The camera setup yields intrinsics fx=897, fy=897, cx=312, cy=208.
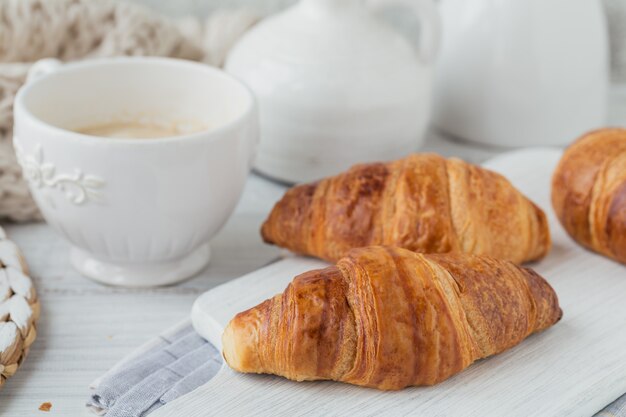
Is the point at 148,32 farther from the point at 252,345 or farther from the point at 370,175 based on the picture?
the point at 252,345

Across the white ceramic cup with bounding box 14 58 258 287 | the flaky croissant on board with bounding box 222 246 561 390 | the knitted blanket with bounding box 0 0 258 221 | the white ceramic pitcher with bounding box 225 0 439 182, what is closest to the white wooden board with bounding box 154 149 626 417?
the flaky croissant on board with bounding box 222 246 561 390

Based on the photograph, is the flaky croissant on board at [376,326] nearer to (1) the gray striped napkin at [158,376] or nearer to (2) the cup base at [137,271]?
(1) the gray striped napkin at [158,376]

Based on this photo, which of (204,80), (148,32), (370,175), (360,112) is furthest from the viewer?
(148,32)

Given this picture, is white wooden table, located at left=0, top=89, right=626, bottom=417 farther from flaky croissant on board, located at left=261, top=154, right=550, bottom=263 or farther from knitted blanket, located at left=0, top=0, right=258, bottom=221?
knitted blanket, located at left=0, top=0, right=258, bottom=221

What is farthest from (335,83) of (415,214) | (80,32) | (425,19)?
(80,32)

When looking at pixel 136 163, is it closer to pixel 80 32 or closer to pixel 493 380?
pixel 493 380

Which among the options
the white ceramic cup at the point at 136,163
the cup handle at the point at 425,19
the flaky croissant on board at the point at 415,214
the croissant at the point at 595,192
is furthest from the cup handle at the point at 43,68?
the croissant at the point at 595,192

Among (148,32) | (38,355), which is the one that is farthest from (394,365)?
(148,32)
